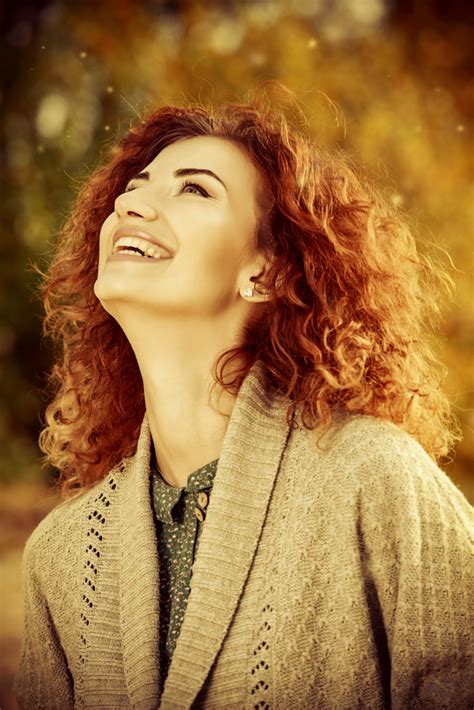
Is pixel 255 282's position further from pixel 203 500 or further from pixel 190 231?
pixel 203 500

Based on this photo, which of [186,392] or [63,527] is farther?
[63,527]

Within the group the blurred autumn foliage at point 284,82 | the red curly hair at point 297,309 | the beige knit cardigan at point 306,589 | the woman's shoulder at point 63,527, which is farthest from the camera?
the blurred autumn foliage at point 284,82

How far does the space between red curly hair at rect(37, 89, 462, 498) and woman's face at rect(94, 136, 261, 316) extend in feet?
0.21

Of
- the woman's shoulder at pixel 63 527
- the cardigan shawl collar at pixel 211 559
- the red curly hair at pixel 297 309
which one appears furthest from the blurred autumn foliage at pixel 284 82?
the cardigan shawl collar at pixel 211 559

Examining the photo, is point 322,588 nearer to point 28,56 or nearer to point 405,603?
point 405,603

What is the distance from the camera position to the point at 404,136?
3832mm

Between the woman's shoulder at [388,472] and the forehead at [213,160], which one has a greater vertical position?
the forehead at [213,160]

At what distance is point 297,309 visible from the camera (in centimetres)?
185

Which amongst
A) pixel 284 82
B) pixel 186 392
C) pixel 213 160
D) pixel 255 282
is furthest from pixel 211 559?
pixel 284 82

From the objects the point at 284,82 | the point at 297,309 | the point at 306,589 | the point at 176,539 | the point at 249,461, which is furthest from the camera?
the point at 284,82

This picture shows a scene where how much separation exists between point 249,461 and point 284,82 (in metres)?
2.76

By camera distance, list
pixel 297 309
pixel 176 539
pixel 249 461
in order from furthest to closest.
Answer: pixel 297 309 < pixel 176 539 < pixel 249 461

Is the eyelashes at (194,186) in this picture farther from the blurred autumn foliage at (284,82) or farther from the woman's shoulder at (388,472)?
the blurred autumn foliage at (284,82)

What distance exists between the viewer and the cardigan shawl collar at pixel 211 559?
1517mm
